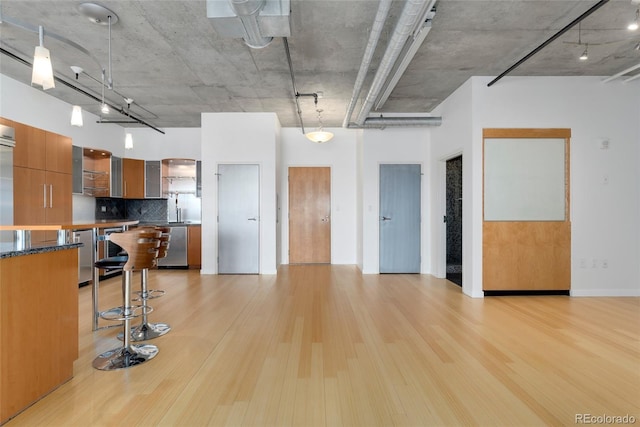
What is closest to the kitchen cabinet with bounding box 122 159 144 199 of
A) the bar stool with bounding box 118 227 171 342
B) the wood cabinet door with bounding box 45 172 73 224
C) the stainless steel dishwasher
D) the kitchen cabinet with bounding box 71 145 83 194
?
the kitchen cabinet with bounding box 71 145 83 194

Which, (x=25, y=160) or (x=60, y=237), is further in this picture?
(x=25, y=160)

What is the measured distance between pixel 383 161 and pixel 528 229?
2.67m

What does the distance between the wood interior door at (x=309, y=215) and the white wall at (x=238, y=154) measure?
123cm

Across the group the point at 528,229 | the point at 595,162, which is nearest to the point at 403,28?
the point at 528,229

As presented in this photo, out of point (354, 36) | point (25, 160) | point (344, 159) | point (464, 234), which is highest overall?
point (354, 36)

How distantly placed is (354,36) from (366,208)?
11.0 ft

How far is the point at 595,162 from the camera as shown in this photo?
4512 millimetres

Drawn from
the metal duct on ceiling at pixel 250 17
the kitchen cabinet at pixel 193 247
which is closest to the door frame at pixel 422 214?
the kitchen cabinet at pixel 193 247

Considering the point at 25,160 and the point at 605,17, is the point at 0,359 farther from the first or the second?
the point at 605,17

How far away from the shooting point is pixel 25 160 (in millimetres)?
4176

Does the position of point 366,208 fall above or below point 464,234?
above

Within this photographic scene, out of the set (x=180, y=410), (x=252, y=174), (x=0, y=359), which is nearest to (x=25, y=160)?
(x=252, y=174)

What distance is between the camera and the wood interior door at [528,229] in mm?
4445

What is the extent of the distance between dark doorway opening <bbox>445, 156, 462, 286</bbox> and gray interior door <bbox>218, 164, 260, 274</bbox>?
3.48 m
